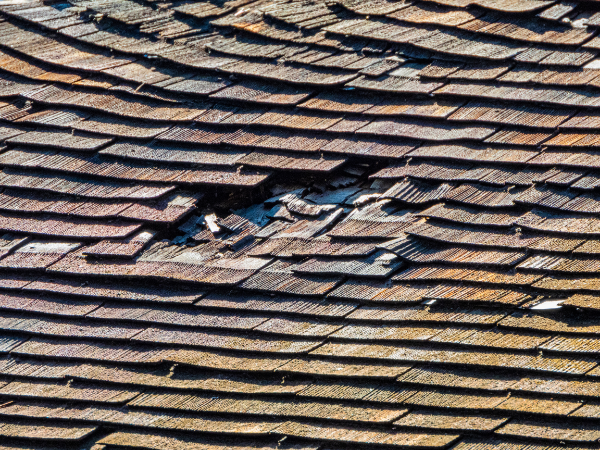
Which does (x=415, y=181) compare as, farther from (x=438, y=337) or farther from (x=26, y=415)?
(x=26, y=415)

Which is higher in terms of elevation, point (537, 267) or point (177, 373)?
point (537, 267)

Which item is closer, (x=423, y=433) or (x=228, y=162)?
(x=423, y=433)

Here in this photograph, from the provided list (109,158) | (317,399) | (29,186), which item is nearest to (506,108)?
(317,399)

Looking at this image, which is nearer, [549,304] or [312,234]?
[549,304]

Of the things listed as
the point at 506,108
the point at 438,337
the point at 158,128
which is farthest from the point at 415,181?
the point at 158,128

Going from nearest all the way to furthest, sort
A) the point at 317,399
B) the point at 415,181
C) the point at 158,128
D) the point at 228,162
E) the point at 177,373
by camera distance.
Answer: the point at 317,399 → the point at 177,373 → the point at 415,181 → the point at 228,162 → the point at 158,128

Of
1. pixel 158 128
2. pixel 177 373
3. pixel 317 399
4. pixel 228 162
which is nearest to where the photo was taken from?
pixel 317 399

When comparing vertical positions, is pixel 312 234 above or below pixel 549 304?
above

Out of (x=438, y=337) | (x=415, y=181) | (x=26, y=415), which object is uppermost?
(x=415, y=181)
